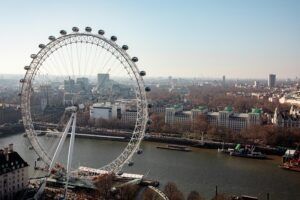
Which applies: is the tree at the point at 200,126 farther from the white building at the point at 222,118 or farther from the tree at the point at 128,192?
the tree at the point at 128,192

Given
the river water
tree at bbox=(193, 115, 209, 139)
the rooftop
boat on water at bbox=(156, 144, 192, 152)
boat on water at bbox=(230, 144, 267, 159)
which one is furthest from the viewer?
tree at bbox=(193, 115, 209, 139)

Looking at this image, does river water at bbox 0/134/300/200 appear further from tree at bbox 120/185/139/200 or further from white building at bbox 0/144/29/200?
white building at bbox 0/144/29/200

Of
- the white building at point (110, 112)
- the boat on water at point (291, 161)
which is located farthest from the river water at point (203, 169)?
the white building at point (110, 112)

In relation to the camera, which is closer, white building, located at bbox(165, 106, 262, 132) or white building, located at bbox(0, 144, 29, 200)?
white building, located at bbox(0, 144, 29, 200)

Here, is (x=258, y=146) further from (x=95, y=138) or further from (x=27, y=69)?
(x=27, y=69)

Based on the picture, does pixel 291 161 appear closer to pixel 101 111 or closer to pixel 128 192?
pixel 128 192

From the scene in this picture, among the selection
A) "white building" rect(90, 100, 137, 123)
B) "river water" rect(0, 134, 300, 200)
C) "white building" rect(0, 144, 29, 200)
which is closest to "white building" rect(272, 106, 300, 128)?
"river water" rect(0, 134, 300, 200)
